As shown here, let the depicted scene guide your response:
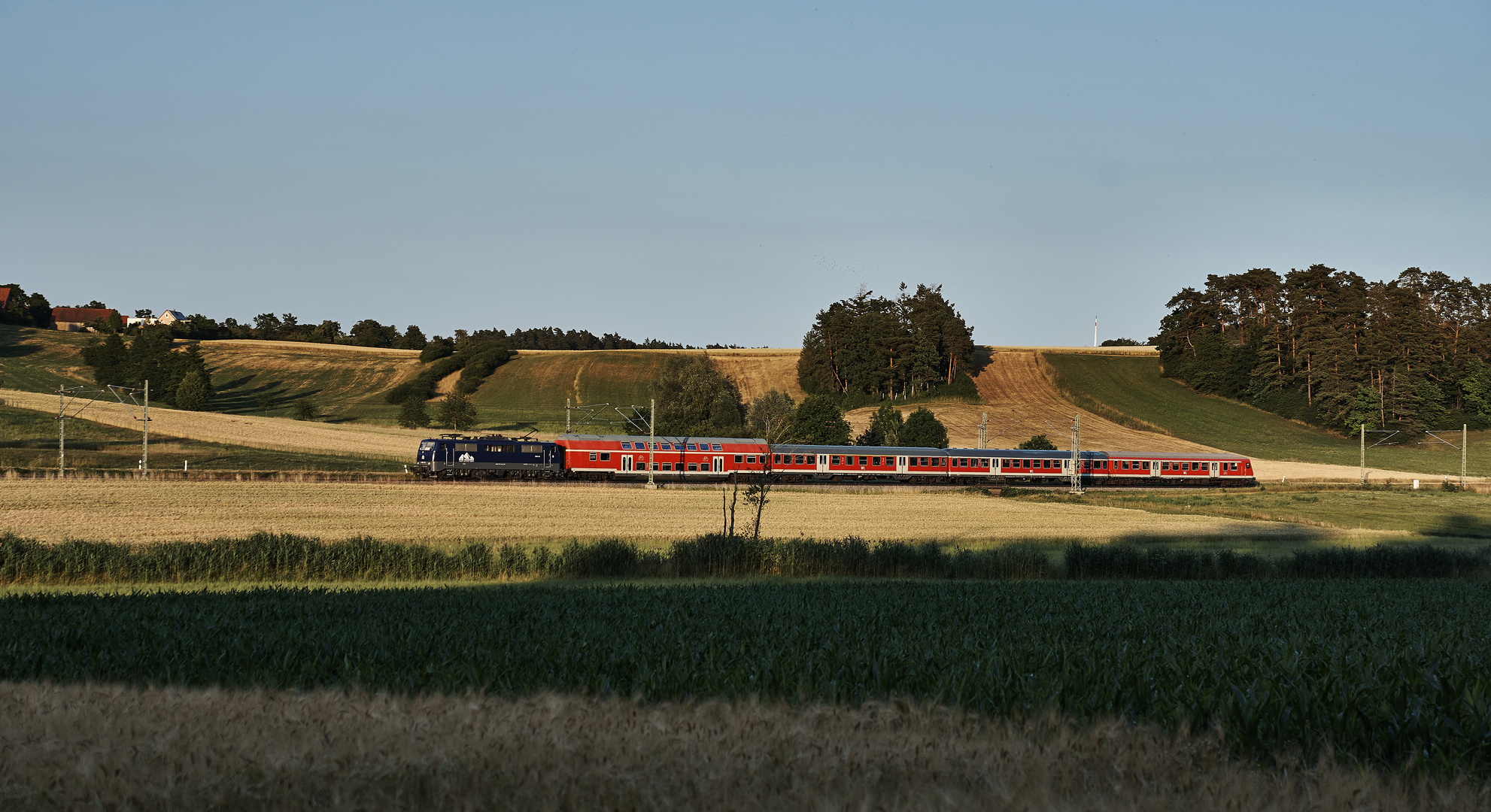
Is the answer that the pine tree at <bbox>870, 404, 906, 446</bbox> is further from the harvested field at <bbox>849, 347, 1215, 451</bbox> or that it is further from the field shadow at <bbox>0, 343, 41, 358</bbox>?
the field shadow at <bbox>0, 343, 41, 358</bbox>

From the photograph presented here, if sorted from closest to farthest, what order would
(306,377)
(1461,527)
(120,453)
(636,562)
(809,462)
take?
(636,562) → (1461,527) → (120,453) → (809,462) → (306,377)

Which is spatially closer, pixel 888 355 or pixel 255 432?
pixel 255 432

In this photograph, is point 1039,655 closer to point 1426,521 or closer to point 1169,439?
point 1426,521

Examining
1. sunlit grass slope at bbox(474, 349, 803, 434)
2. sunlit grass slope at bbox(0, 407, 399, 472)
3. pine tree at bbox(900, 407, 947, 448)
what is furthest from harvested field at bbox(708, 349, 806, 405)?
sunlit grass slope at bbox(0, 407, 399, 472)

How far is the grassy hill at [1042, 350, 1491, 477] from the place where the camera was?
10288 centimetres

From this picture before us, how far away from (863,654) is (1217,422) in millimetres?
122620

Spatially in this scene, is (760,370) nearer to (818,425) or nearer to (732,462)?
(818,425)

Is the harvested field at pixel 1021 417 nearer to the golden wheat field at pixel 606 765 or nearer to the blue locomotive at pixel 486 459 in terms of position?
the blue locomotive at pixel 486 459

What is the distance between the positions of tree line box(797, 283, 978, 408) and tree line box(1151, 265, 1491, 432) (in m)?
33.3

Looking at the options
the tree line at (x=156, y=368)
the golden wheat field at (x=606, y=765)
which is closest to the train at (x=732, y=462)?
the tree line at (x=156, y=368)

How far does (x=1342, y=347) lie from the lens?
118m

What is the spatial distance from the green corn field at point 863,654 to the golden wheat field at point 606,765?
125 cm

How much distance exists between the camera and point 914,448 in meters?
80.4

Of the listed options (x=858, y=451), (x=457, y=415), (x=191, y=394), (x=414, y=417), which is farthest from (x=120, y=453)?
(x=858, y=451)
